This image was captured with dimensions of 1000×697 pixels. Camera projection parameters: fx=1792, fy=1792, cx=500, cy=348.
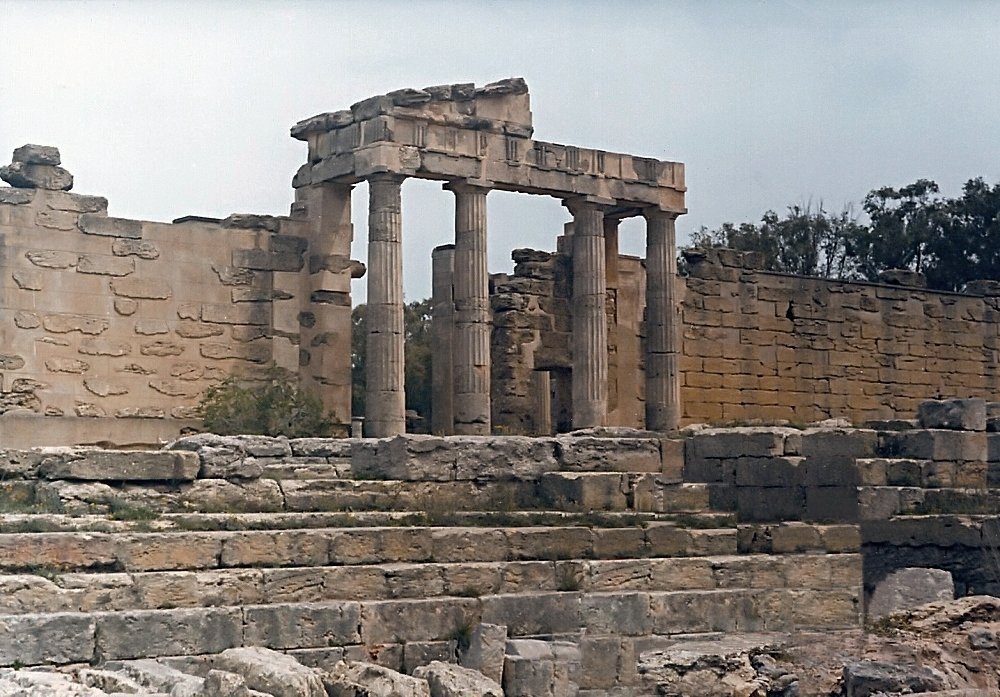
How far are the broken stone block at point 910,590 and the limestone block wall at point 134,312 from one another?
11267mm

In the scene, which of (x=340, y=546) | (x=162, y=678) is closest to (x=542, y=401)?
(x=340, y=546)

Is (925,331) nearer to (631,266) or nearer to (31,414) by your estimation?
(631,266)

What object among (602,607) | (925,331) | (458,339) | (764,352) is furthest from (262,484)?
(925,331)

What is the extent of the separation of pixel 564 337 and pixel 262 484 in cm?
1523

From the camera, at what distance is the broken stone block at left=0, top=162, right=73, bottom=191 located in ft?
81.0

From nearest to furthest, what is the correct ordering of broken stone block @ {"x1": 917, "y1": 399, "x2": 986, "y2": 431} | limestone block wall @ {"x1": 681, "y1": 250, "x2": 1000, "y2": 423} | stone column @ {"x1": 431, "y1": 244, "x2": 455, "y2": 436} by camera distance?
broken stone block @ {"x1": 917, "y1": 399, "x2": 986, "y2": 431} < stone column @ {"x1": 431, "y1": 244, "x2": 455, "y2": 436} < limestone block wall @ {"x1": 681, "y1": 250, "x2": 1000, "y2": 423}

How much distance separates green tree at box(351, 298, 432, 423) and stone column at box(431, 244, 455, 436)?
6.19m

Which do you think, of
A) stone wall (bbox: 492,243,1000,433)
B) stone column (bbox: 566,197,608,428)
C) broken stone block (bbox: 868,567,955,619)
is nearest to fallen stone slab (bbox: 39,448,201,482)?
broken stone block (bbox: 868,567,955,619)

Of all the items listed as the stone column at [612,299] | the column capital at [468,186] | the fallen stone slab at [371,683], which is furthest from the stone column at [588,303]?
the fallen stone slab at [371,683]

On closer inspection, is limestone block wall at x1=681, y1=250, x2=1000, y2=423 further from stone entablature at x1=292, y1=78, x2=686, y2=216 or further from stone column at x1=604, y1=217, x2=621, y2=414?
stone entablature at x1=292, y1=78, x2=686, y2=216

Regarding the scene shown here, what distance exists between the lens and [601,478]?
56.0 feet

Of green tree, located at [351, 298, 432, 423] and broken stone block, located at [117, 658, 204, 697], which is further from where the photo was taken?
green tree, located at [351, 298, 432, 423]

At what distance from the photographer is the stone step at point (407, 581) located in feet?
42.3

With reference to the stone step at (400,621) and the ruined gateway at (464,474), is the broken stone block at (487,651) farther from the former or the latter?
the stone step at (400,621)
